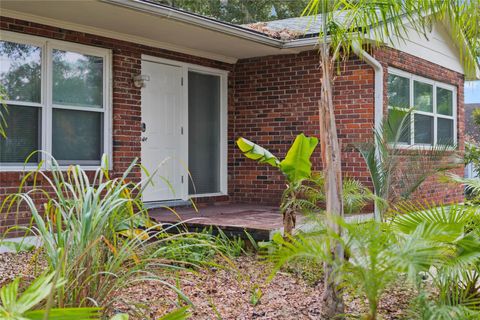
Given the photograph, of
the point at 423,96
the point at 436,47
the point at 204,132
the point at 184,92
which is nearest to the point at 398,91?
the point at 423,96

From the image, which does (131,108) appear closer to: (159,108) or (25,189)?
(159,108)

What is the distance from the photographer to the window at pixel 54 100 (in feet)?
23.3

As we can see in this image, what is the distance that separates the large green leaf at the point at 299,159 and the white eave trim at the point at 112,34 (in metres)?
3.45

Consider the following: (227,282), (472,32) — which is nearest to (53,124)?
(227,282)

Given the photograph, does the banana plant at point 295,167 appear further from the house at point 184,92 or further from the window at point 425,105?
the window at point 425,105

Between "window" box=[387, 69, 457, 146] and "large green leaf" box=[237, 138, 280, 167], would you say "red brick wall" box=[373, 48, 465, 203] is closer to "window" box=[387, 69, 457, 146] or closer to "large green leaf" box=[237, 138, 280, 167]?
"window" box=[387, 69, 457, 146]

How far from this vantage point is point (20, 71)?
718 centimetres

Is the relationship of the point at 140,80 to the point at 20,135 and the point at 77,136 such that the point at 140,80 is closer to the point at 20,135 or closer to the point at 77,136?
the point at 77,136

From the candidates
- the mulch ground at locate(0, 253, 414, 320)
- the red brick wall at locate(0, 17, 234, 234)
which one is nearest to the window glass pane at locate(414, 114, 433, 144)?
the red brick wall at locate(0, 17, 234, 234)

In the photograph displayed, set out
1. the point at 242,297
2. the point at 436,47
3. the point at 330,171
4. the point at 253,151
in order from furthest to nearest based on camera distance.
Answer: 1. the point at 436,47
2. the point at 253,151
3. the point at 242,297
4. the point at 330,171

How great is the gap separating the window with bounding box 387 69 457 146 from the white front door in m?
3.42

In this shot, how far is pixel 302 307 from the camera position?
15.2 feet

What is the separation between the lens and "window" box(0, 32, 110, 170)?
7.09 meters

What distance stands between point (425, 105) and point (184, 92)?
15.1 ft
